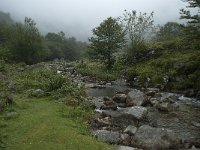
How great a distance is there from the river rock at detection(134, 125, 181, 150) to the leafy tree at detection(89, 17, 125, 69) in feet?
150

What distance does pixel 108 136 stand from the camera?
767 inches

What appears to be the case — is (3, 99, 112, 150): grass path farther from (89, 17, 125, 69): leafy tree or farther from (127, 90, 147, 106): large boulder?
(89, 17, 125, 69): leafy tree

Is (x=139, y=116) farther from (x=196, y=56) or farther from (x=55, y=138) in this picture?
(x=196, y=56)

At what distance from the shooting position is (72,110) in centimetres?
2405

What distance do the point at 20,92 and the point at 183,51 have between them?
37.0 meters

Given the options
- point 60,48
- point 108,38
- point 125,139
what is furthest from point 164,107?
point 60,48

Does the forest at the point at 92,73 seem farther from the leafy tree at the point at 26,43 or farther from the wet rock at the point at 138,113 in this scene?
the wet rock at the point at 138,113

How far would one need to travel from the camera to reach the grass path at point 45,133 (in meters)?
16.7

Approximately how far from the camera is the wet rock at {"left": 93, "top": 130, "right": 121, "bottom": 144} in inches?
753

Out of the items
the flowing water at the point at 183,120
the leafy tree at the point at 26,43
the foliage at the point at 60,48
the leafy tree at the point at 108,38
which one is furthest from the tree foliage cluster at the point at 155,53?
the foliage at the point at 60,48

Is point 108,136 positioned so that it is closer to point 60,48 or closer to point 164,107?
point 164,107

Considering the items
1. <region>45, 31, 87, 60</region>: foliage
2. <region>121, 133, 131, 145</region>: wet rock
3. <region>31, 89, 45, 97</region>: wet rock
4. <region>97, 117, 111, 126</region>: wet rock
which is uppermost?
<region>45, 31, 87, 60</region>: foliage

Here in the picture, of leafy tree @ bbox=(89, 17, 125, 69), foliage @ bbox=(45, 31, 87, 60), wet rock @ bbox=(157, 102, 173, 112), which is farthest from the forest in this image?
foliage @ bbox=(45, 31, 87, 60)

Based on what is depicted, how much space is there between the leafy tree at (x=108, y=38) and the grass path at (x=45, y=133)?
4263 centimetres
